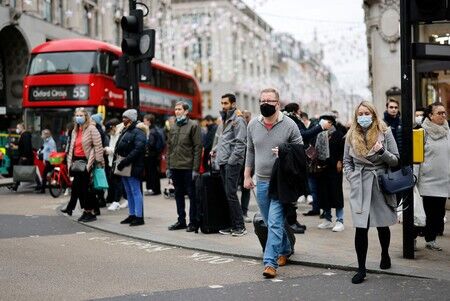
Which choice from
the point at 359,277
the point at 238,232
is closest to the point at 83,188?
the point at 238,232

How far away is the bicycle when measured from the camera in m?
15.6

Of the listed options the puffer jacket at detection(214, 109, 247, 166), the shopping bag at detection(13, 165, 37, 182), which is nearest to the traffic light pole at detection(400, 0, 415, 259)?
the puffer jacket at detection(214, 109, 247, 166)

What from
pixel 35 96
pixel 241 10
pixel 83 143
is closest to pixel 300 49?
pixel 241 10

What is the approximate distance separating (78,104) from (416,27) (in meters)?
9.26

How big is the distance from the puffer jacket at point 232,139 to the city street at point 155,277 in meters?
1.54

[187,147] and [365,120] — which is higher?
[365,120]

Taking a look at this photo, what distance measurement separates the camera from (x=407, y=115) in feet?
22.4

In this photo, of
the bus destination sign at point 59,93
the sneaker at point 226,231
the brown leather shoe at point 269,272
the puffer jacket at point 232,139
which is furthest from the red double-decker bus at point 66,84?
the brown leather shoe at point 269,272

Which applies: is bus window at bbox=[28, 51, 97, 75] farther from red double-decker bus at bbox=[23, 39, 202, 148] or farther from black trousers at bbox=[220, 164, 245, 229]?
black trousers at bbox=[220, 164, 245, 229]

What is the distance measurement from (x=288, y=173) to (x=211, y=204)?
2.90 meters

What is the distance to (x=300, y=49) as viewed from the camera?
4540 inches

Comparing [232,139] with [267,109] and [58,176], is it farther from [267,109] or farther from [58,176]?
[58,176]

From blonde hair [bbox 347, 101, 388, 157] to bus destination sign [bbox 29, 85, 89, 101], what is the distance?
42.3ft

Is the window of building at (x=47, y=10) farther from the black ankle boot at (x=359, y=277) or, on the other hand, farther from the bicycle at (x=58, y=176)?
the black ankle boot at (x=359, y=277)
